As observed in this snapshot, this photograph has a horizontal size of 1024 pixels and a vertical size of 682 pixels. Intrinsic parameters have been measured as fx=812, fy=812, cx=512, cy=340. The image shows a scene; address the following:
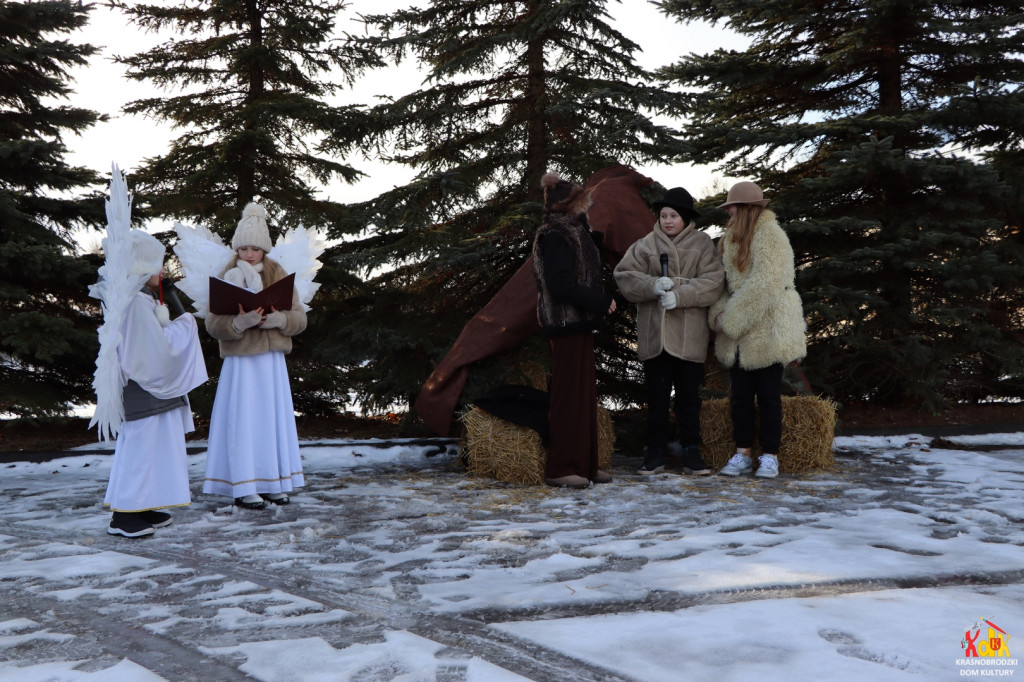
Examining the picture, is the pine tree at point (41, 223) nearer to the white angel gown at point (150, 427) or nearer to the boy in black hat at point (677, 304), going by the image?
the white angel gown at point (150, 427)

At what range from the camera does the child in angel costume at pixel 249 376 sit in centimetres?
538

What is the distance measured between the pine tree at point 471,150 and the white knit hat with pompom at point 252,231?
203cm

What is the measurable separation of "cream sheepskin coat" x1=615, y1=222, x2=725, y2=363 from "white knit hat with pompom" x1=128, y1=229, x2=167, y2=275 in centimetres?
333

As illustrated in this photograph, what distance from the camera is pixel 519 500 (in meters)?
5.37

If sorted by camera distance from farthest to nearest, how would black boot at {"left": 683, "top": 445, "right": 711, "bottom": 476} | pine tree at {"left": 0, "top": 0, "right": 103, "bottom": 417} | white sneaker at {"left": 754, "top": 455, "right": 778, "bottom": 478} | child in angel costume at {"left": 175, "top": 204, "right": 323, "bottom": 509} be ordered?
pine tree at {"left": 0, "top": 0, "right": 103, "bottom": 417} → black boot at {"left": 683, "top": 445, "right": 711, "bottom": 476} → white sneaker at {"left": 754, "top": 455, "right": 778, "bottom": 478} → child in angel costume at {"left": 175, "top": 204, "right": 323, "bottom": 509}

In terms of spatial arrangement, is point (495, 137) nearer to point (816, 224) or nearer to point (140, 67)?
point (816, 224)

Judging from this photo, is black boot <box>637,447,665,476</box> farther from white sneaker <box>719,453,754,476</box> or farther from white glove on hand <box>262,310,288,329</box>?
white glove on hand <box>262,310,288,329</box>

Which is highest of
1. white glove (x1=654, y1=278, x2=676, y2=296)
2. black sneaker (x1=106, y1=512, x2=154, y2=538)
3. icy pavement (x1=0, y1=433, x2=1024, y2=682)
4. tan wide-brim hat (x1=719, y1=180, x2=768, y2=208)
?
tan wide-brim hat (x1=719, y1=180, x2=768, y2=208)

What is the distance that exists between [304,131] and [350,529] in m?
6.36

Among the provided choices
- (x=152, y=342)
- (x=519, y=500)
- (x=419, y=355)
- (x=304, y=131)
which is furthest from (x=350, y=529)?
(x=304, y=131)

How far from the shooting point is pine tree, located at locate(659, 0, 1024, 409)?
26.5 feet

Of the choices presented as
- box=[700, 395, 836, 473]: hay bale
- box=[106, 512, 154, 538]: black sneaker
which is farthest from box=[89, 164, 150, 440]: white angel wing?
box=[700, 395, 836, 473]: hay bale

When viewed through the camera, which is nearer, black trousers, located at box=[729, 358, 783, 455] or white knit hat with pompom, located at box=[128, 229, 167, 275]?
white knit hat with pompom, located at box=[128, 229, 167, 275]

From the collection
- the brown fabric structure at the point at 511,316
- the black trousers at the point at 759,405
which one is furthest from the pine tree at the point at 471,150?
the black trousers at the point at 759,405
